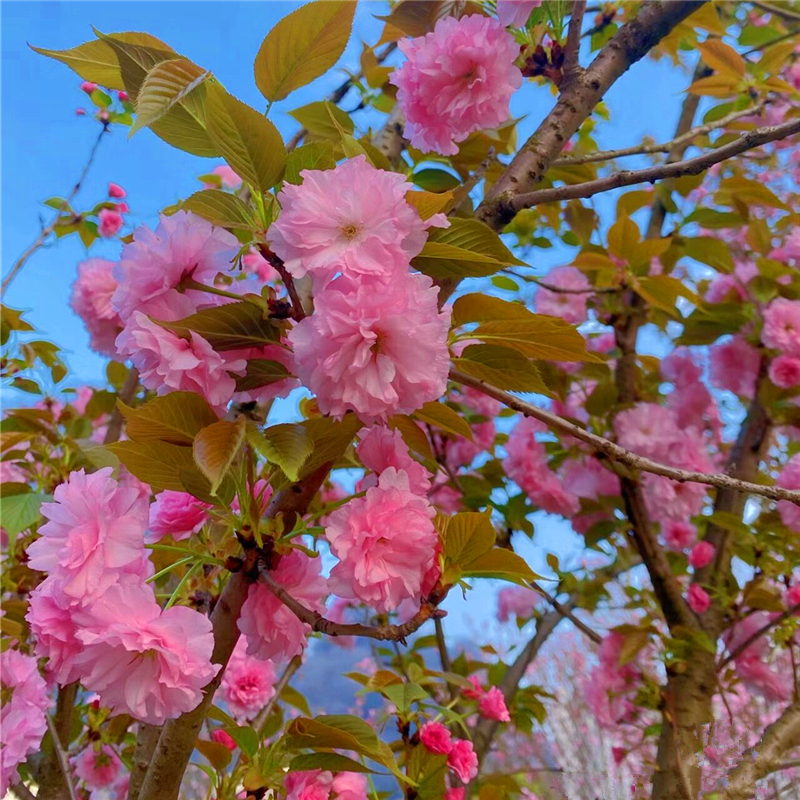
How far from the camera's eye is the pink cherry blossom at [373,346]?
420mm

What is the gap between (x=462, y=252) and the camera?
1.55 feet

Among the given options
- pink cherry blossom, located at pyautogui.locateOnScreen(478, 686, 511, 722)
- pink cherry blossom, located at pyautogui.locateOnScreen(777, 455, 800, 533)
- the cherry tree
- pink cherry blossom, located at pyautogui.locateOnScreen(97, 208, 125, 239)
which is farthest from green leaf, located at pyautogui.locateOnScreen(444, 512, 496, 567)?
pink cherry blossom, located at pyautogui.locateOnScreen(97, 208, 125, 239)

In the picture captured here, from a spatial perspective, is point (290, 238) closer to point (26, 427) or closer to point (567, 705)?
point (26, 427)

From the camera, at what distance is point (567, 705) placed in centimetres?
270

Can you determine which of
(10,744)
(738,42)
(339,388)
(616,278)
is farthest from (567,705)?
(339,388)

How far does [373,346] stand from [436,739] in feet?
1.56

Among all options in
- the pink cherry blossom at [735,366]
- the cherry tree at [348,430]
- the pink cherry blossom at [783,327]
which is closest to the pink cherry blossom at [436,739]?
the cherry tree at [348,430]

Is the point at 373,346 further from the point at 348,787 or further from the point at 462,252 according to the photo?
the point at 348,787

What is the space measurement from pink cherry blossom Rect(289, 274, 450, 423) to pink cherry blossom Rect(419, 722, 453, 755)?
1.42ft

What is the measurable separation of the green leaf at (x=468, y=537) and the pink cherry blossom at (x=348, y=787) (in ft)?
1.05

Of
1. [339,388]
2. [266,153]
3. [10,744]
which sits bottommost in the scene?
[10,744]

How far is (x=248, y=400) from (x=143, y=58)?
0.25 meters

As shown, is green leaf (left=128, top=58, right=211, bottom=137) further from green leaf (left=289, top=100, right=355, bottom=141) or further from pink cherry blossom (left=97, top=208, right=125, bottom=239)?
pink cherry blossom (left=97, top=208, right=125, bottom=239)

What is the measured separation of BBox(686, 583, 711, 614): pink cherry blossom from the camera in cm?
112
